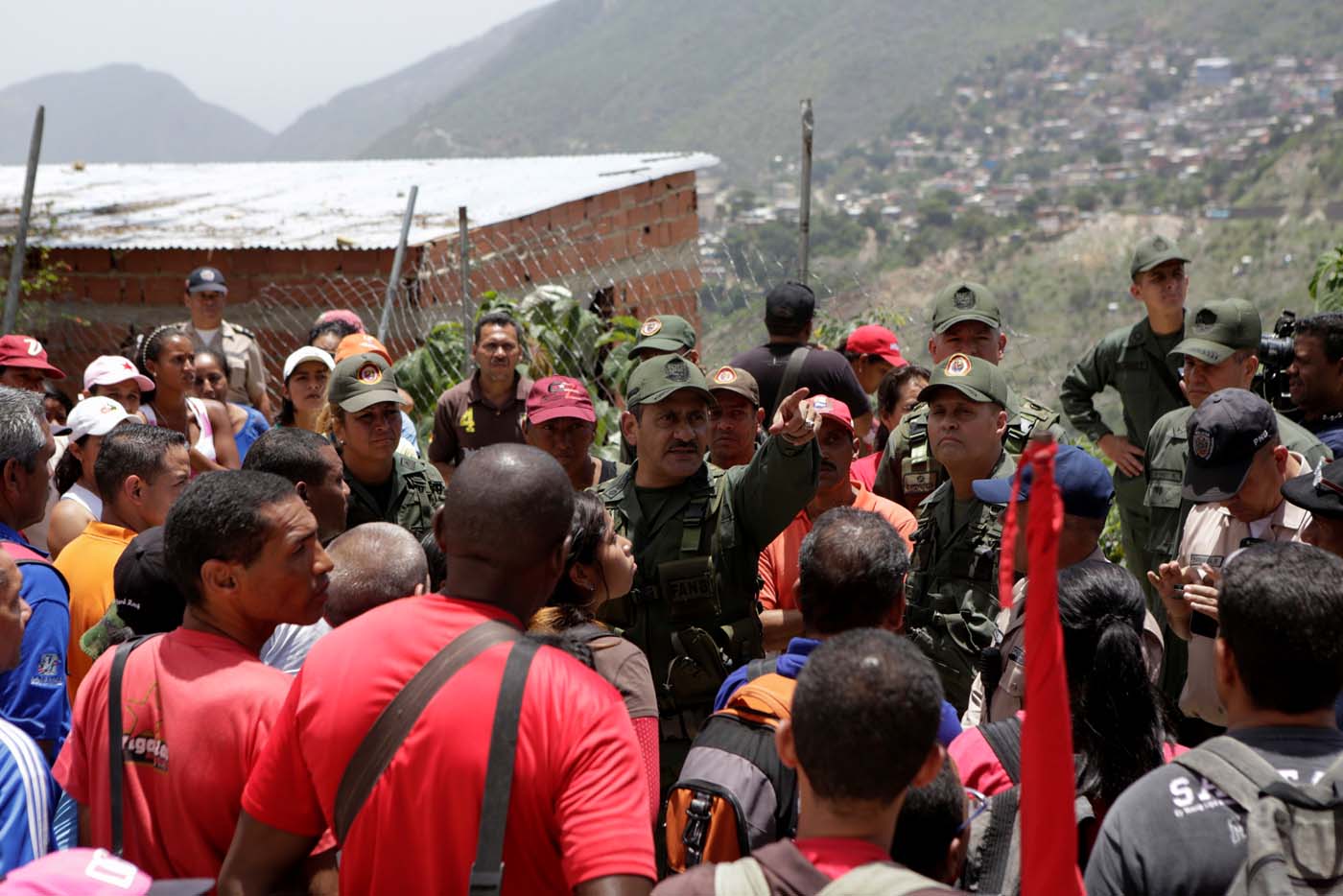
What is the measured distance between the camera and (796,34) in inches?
3927

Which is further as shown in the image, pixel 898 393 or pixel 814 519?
pixel 898 393

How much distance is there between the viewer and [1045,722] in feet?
6.36

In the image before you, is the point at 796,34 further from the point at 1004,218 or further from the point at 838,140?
the point at 1004,218

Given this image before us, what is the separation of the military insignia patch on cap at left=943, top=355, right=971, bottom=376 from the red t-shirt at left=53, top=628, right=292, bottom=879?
270cm

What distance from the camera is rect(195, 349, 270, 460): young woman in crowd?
6.59m

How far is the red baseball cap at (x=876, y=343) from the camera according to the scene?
6.83 metres

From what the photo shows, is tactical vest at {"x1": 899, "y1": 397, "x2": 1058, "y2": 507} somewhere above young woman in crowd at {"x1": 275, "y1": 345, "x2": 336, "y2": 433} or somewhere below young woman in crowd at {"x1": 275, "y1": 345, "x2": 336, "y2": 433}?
below

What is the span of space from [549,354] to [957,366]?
419 centimetres

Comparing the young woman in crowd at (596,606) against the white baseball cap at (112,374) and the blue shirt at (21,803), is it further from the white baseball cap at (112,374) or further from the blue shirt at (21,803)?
the white baseball cap at (112,374)

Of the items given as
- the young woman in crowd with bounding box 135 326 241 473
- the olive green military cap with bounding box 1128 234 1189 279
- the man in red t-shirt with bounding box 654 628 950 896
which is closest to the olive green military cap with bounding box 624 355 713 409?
the man in red t-shirt with bounding box 654 628 950 896

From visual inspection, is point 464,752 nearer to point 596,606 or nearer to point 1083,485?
point 596,606

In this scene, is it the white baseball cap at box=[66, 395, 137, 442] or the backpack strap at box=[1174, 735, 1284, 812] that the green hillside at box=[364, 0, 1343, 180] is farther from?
the backpack strap at box=[1174, 735, 1284, 812]

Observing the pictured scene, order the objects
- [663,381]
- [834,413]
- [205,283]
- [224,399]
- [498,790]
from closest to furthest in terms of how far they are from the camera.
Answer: [498,790], [663,381], [834,413], [224,399], [205,283]

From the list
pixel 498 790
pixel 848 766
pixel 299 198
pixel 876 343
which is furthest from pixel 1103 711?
pixel 299 198
